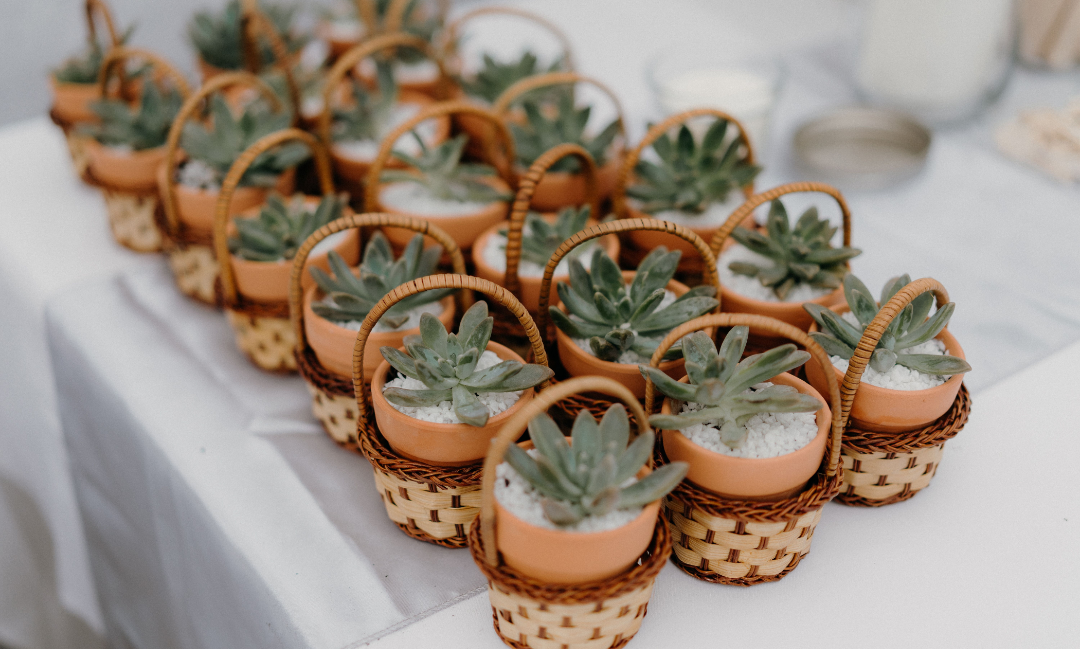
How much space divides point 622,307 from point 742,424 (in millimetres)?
176

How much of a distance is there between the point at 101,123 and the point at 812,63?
1343mm

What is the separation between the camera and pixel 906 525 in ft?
2.78

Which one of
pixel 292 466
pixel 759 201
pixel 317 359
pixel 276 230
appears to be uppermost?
pixel 759 201

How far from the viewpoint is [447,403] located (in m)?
0.80

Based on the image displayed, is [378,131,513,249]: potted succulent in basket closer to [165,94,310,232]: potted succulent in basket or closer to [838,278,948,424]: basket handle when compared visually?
[165,94,310,232]: potted succulent in basket

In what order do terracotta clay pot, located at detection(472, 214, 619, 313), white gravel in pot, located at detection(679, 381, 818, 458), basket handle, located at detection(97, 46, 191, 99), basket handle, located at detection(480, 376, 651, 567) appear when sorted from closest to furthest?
basket handle, located at detection(480, 376, 651, 567), white gravel in pot, located at detection(679, 381, 818, 458), terracotta clay pot, located at detection(472, 214, 619, 313), basket handle, located at detection(97, 46, 191, 99)

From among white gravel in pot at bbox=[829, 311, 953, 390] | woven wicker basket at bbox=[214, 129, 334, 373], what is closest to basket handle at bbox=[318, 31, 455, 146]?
woven wicker basket at bbox=[214, 129, 334, 373]

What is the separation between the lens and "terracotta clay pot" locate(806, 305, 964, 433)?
0.78 meters

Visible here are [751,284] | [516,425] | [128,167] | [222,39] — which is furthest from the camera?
[222,39]

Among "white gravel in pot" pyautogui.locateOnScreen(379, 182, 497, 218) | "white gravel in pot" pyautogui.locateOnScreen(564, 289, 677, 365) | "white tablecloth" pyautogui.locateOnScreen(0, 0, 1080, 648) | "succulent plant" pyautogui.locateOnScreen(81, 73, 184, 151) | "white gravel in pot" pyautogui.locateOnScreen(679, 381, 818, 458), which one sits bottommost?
"white tablecloth" pyautogui.locateOnScreen(0, 0, 1080, 648)

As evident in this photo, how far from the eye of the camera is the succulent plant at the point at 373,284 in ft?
2.96

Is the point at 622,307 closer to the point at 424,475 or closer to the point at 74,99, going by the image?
the point at 424,475

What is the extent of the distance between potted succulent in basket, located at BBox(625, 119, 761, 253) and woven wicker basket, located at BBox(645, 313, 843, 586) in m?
0.33

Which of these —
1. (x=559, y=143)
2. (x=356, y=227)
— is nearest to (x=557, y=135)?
(x=559, y=143)
